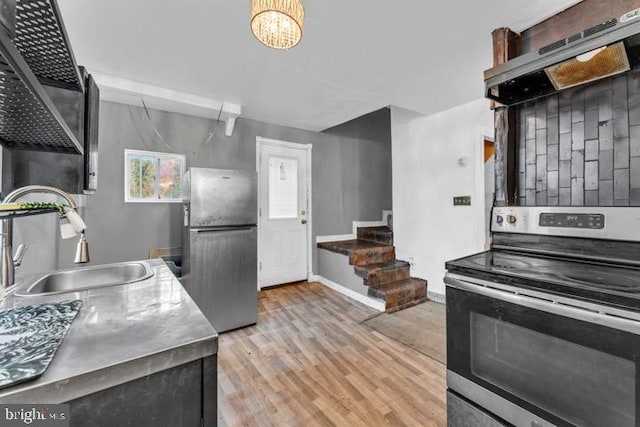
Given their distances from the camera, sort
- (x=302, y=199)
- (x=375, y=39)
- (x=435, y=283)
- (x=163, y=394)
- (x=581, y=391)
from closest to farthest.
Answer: (x=163, y=394), (x=581, y=391), (x=375, y=39), (x=435, y=283), (x=302, y=199)

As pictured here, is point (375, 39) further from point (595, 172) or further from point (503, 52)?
point (595, 172)

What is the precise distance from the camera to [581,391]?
840 mm

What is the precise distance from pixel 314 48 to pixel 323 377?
2.37 meters

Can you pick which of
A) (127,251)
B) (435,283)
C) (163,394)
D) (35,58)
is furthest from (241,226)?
(435,283)

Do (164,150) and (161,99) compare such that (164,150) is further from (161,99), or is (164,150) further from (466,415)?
(466,415)

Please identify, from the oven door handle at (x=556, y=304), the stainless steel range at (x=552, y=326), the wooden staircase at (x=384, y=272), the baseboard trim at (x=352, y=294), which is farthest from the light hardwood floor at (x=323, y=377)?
the oven door handle at (x=556, y=304)

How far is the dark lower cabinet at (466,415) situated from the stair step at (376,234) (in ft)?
Answer: 9.63

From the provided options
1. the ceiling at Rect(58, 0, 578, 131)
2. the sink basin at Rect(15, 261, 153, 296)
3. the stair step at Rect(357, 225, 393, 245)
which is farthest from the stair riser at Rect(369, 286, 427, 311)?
the sink basin at Rect(15, 261, 153, 296)

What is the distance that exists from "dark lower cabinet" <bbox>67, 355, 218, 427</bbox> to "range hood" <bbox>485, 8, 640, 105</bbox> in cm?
173

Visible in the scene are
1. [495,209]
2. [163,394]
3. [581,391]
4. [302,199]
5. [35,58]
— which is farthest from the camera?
[302,199]

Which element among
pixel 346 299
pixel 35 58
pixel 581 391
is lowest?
pixel 346 299

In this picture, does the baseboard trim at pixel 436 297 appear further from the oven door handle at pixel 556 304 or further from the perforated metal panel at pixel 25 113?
the perforated metal panel at pixel 25 113

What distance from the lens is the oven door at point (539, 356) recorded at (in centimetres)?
77

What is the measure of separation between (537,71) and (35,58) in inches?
81.9
